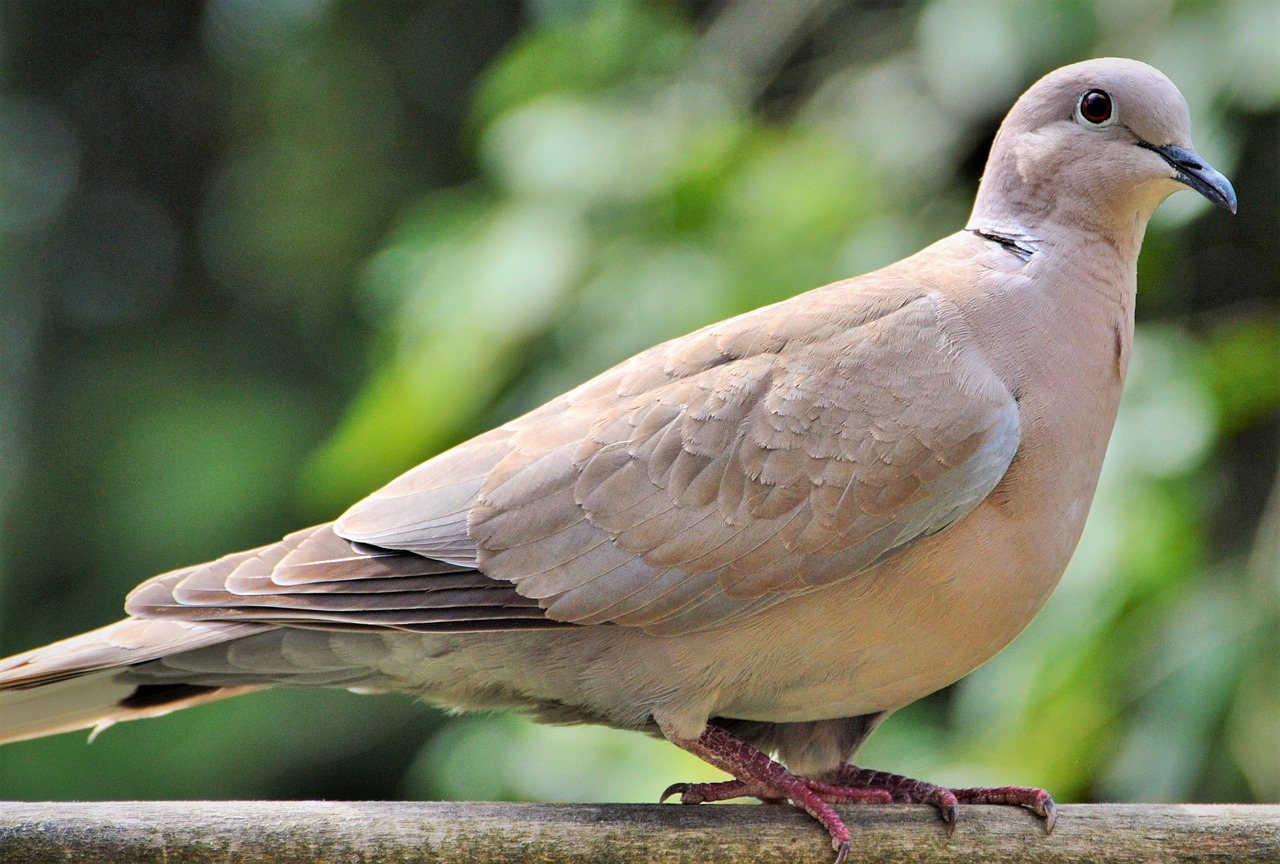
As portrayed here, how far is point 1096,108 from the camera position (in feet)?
6.66

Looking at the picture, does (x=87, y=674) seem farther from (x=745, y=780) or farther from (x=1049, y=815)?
(x=1049, y=815)

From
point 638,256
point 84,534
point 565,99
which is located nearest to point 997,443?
point 638,256

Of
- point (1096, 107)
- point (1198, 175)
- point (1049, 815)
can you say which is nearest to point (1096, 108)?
point (1096, 107)

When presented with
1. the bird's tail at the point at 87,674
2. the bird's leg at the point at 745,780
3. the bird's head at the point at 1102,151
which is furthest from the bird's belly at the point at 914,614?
the bird's tail at the point at 87,674

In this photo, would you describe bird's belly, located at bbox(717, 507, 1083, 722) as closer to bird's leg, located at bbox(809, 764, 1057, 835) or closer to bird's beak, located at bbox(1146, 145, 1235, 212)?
bird's leg, located at bbox(809, 764, 1057, 835)

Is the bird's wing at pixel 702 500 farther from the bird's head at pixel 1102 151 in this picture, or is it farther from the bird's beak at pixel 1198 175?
the bird's beak at pixel 1198 175

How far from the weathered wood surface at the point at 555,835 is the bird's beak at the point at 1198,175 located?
87 centimetres

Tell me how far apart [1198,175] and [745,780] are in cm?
112

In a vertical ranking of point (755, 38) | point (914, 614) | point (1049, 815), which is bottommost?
point (1049, 815)

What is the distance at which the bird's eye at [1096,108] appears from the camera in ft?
6.63

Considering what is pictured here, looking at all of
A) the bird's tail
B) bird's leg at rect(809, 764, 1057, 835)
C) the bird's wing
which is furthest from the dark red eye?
the bird's tail

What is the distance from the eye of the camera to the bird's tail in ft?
6.13

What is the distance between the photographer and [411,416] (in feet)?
9.59

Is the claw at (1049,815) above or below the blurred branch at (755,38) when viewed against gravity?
below
